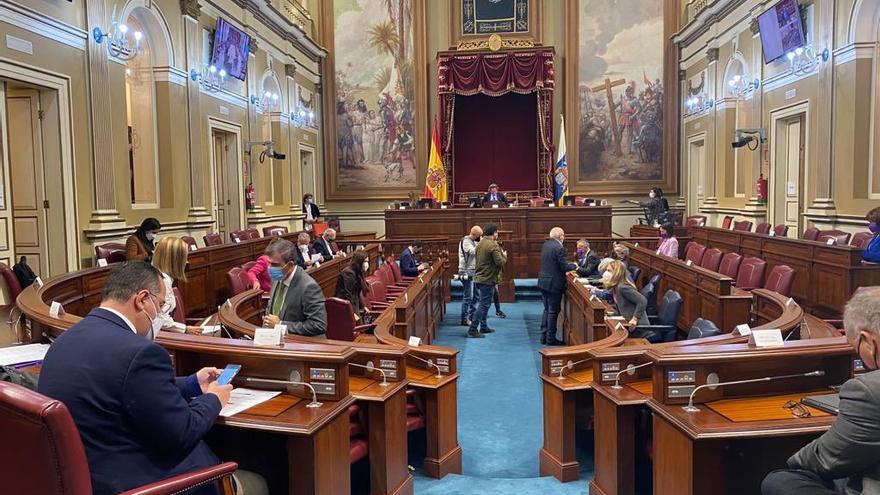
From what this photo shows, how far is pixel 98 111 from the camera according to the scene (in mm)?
8109

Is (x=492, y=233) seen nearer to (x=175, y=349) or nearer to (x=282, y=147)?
(x=175, y=349)

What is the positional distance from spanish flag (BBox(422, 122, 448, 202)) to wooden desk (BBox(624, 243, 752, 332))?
7.20 m

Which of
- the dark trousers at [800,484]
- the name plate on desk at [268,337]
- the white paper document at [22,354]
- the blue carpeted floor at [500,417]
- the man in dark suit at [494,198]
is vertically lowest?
the blue carpeted floor at [500,417]

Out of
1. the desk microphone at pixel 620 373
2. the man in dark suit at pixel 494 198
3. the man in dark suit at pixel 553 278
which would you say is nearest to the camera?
the desk microphone at pixel 620 373

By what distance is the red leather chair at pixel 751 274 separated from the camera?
718cm

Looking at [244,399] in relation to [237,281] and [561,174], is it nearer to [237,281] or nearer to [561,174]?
[237,281]

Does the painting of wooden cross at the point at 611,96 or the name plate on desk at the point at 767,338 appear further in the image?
the painting of wooden cross at the point at 611,96

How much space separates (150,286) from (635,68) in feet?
53.7

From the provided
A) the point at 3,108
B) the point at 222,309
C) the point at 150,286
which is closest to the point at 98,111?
the point at 3,108

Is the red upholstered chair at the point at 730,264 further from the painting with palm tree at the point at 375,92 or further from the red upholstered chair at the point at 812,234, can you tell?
the painting with palm tree at the point at 375,92

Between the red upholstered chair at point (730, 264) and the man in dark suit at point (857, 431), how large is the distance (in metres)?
5.94

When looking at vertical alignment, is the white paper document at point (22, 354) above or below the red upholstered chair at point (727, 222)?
below

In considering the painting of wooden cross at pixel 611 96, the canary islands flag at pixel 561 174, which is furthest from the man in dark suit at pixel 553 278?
the painting of wooden cross at pixel 611 96

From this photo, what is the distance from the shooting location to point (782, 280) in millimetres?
6359
